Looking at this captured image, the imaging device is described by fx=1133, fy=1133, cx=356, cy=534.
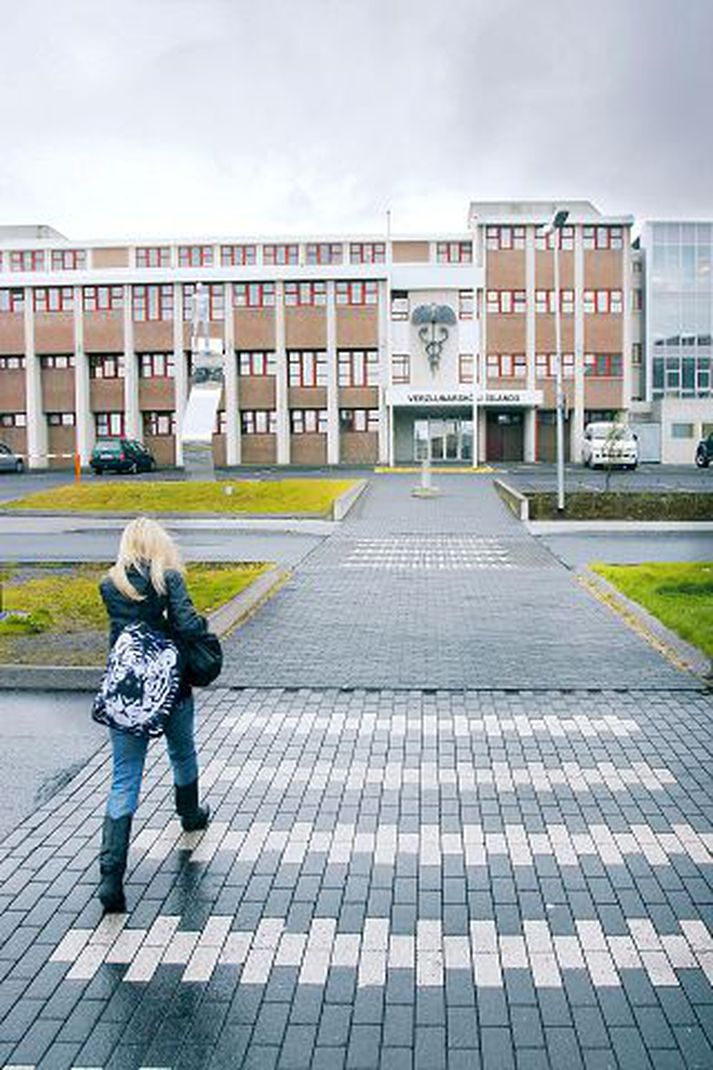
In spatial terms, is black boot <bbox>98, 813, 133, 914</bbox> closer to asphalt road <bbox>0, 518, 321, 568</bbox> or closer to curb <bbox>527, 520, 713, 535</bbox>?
asphalt road <bbox>0, 518, 321, 568</bbox>

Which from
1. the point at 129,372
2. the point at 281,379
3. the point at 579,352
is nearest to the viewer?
the point at 281,379

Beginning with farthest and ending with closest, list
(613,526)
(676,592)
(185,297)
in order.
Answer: (185,297)
(613,526)
(676,592)

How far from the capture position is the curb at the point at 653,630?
1057cm

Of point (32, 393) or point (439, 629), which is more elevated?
point (32, 393)

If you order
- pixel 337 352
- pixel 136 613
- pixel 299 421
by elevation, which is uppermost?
pixel 337 352

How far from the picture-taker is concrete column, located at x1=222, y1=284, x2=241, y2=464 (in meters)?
57.5

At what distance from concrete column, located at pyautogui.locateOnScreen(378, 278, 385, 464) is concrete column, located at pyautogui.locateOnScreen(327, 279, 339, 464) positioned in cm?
227

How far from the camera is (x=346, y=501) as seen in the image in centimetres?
2977

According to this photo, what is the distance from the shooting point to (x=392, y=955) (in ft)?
16.1

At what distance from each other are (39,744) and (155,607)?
299 cm

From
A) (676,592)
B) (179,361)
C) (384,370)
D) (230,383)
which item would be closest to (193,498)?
(676,592)

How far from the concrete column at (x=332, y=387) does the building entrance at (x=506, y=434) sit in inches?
323

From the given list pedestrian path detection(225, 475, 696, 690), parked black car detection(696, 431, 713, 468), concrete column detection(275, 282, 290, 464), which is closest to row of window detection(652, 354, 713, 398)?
parked black car detection(696, 431, 713, 468)

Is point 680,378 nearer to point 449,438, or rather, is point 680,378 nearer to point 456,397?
point 449,438
